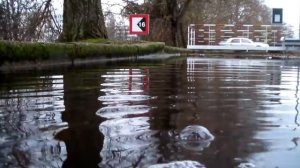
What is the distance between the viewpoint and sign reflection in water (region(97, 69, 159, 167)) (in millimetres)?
2730

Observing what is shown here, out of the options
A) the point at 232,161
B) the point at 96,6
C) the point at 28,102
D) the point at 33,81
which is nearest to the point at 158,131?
the point at 232,161

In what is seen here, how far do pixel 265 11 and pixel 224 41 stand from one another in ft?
70.1

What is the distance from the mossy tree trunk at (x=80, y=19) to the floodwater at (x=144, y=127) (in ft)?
33.0

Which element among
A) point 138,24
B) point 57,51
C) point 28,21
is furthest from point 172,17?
point 57,51

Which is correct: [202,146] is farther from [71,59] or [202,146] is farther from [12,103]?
[71,59]

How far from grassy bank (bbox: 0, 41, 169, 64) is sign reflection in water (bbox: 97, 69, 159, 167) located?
4051 millimetres

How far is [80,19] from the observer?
634 inches

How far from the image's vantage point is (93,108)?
4.49m

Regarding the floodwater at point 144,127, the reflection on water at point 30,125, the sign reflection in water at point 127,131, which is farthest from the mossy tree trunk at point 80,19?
the sign reflection in water at point 127,131

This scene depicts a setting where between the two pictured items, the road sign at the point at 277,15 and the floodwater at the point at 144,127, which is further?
the road sign at the point at 277,15

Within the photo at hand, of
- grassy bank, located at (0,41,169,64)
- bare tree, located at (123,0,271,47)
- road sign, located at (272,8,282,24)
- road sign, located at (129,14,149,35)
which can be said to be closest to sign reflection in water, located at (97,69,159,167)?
grassy bank, located at (0,41,169,64)

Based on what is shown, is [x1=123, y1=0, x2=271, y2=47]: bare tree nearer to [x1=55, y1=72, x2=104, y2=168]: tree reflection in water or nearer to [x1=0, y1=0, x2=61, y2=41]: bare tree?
[x1=0, y1=0, x2=61, y2=41]: bare tree

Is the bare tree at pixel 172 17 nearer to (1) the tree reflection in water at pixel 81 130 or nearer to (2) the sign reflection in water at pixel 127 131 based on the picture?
(1) the tree reflection in water at pixel 81 130

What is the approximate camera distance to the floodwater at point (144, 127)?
8.95ft
